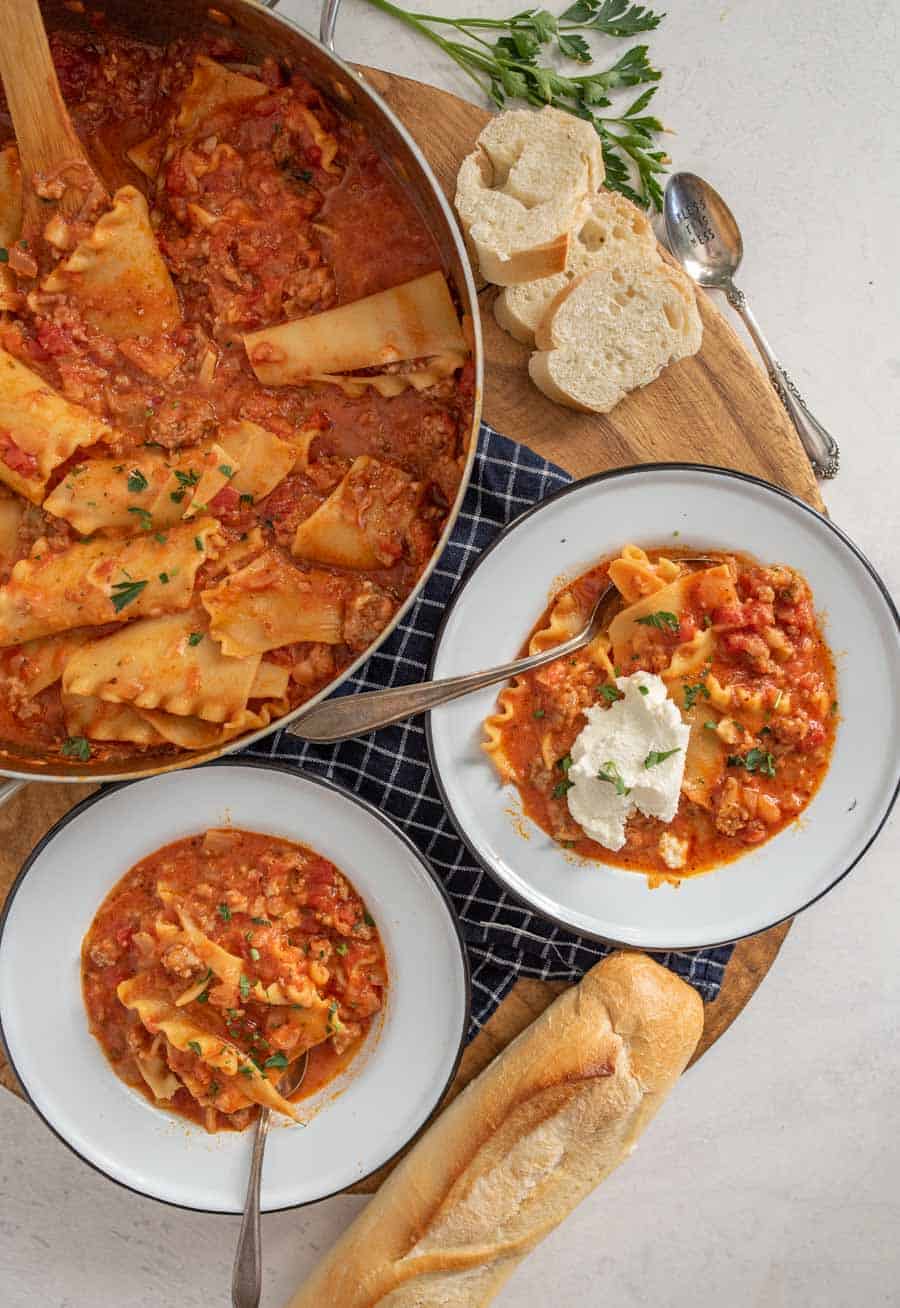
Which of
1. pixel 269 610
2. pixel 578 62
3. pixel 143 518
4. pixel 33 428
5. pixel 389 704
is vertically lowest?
pixel 389 704

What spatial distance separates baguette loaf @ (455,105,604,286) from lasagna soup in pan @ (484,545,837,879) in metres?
1.23

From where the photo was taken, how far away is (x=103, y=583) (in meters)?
3.72

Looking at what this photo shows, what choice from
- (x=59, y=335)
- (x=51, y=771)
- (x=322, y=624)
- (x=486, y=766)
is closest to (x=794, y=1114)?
(x=486, y=766)

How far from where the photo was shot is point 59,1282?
475 centimetres

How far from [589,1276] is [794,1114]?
1.27 meters

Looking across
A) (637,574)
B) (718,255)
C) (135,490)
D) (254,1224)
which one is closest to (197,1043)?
(254,1224)

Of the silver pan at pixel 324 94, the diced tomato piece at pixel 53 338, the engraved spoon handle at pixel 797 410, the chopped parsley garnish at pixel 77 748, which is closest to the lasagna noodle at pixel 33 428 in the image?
the diced tomato piece at pixel 53 338

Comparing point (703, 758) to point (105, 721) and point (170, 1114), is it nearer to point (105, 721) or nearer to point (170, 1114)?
point (105, 721)

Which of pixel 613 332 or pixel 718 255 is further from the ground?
pixel 718 255

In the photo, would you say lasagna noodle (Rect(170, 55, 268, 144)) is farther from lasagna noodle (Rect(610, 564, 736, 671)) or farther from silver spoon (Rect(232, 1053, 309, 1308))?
silver spoon (Rect(232, 1053, 309, 1308))

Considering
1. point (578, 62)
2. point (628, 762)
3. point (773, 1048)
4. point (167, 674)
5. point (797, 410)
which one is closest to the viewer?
point (167, 674)

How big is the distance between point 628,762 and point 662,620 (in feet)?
1.85

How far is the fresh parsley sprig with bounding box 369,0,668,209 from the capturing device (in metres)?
4.18

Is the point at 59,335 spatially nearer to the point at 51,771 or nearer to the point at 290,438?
the point at 290,438
